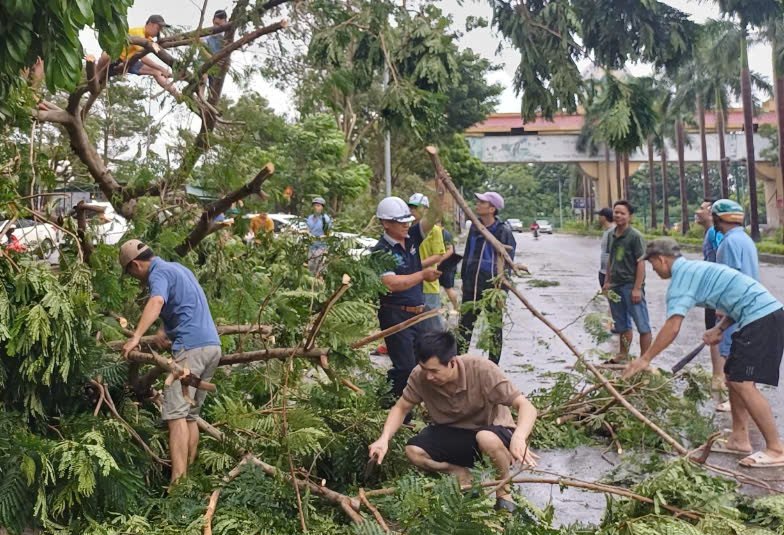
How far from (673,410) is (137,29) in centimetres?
516

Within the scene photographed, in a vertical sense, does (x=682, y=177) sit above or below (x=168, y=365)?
above

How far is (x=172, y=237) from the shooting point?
645cm

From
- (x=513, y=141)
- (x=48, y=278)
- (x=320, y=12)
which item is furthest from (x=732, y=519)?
(x=513, y=141)

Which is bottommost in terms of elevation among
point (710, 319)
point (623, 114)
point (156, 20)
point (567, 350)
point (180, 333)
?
point (567, 350)

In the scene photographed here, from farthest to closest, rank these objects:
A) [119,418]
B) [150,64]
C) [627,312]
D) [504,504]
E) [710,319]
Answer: [627,312] < [710,319] < [150,64] < [119,418] < [504,504]

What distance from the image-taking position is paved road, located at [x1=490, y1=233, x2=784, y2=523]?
5664mm

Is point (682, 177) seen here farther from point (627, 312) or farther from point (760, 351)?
point (760, 351)

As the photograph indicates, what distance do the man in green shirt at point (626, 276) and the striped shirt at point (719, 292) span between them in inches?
123

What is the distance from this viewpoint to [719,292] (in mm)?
6176

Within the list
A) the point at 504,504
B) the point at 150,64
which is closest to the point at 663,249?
the point at 504,504

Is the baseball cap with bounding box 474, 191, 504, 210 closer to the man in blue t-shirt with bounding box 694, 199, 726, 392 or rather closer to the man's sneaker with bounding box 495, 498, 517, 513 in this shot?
the man in blue t-shirt with bounding box 694, 199, 726, 392

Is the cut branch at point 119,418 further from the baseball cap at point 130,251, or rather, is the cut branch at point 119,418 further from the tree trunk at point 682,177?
the tree trunk at point 682,177

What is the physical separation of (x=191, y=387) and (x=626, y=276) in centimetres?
532

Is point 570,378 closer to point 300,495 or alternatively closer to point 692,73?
point 300,495
